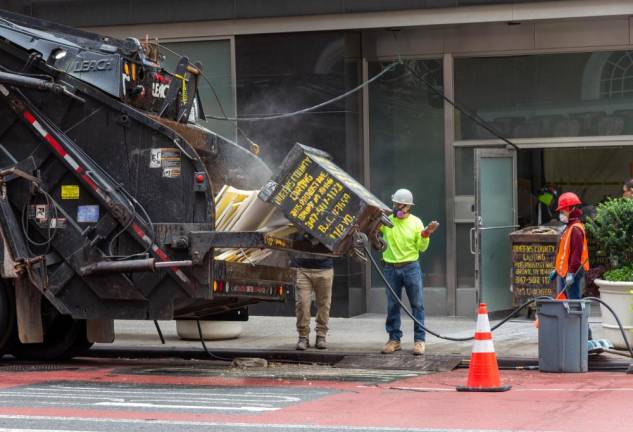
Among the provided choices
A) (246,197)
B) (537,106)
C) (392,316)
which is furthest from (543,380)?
(537,106)

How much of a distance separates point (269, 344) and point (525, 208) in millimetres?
4954

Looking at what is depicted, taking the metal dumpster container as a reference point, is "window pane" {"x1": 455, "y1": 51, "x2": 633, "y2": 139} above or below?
above

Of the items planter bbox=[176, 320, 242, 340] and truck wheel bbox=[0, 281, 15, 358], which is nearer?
truck wheel bbox=[0, 281, 15, 358]

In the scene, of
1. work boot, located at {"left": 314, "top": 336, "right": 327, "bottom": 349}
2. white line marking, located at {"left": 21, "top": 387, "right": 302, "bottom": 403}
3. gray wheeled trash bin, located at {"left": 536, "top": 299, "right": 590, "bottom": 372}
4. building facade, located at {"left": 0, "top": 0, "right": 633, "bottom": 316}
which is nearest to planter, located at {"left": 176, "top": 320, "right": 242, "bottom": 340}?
work boot, located at {"left": 314, "top": 336, "right": 327, "bottom": 349}

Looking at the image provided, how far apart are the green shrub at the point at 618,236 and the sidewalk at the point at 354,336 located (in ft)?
4.10

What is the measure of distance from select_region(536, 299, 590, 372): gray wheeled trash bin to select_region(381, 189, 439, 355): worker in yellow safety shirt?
188 cm

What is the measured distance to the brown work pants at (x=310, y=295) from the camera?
13.9m

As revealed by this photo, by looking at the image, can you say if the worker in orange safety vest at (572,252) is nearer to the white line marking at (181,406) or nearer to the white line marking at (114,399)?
the white line marking at (114,399)

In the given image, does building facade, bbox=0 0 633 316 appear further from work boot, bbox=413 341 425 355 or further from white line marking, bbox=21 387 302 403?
white line marking, bbox=21 387 302 403

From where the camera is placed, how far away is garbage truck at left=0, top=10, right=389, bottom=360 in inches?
455

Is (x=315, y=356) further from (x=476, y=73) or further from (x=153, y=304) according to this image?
(x=476, y=73)

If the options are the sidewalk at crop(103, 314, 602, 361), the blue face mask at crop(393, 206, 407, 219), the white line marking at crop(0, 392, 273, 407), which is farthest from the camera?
the sidewalk at crop(103, 314, 602, 361)

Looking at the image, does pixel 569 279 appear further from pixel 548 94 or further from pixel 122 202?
pixel 122 202

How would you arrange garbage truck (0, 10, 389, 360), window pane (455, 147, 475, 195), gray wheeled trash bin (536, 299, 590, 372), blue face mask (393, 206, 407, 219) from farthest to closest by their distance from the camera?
window pane (455, 147, 475, 195)
blue face mask (393, 206, 407, 219)
gray wheeled trash bin (536, 299, 590, 372)
garbage truck (0, 10, 389, 360)
